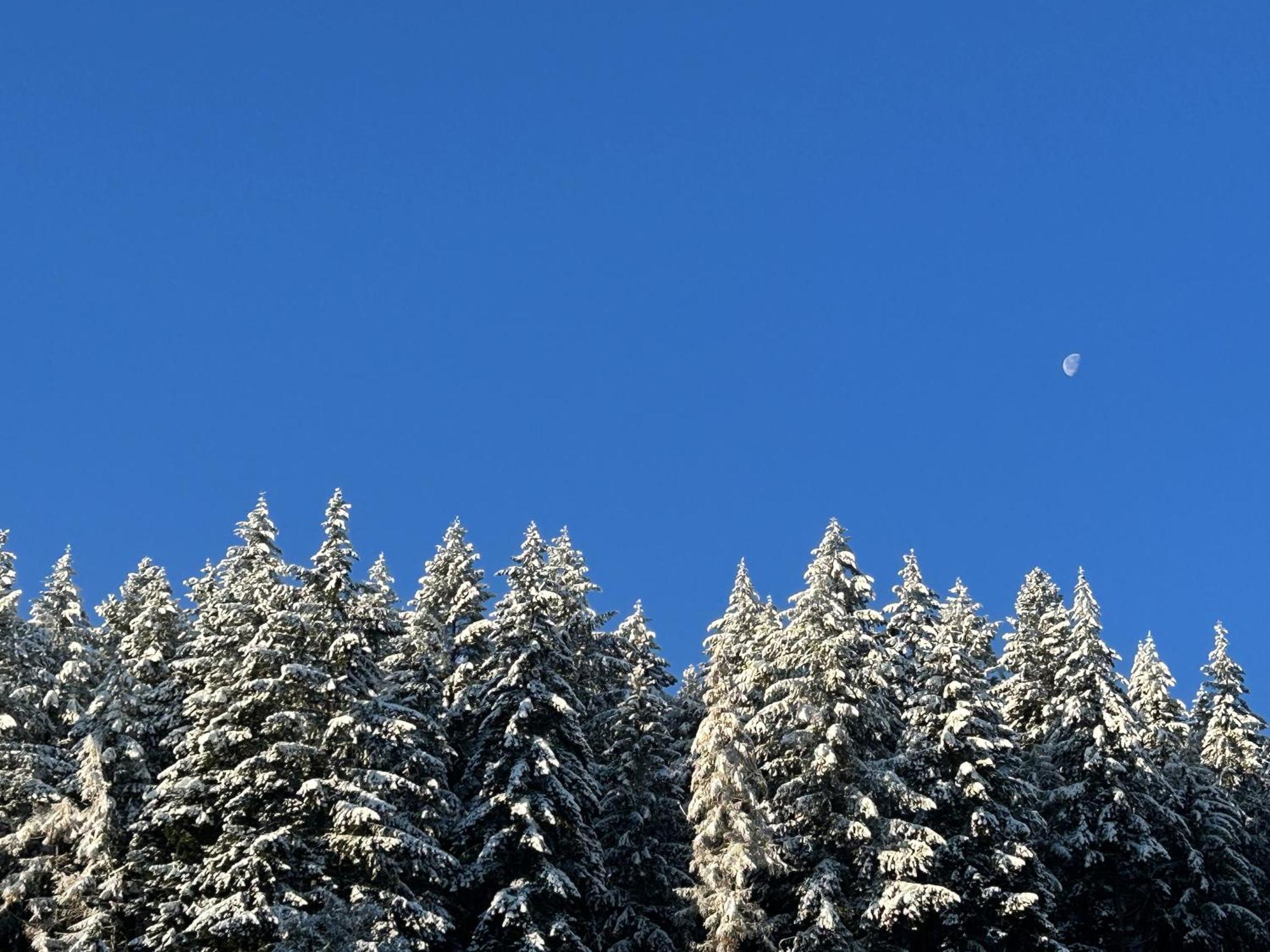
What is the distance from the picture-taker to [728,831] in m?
39.8

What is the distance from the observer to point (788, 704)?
4228 cm

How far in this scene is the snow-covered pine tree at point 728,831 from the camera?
38.6 metres

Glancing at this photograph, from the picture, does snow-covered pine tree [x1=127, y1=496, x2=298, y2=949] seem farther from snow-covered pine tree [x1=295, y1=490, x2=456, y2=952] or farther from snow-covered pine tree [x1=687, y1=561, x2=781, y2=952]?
snow-covered pine tree [x1=687, y1=561, x2=781, y2=952]

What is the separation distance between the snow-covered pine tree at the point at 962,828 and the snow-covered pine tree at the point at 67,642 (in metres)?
26.9

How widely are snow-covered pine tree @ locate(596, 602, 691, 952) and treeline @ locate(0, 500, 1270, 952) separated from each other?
5.3 inches

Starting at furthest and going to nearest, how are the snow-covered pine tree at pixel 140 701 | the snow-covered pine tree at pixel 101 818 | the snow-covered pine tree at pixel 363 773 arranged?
1. the snow-covered pine tree at pixel 140 701
2. the snow-covered pine tree at pixel 101 818
3. the snow-covered pine tree at pixel 363 773

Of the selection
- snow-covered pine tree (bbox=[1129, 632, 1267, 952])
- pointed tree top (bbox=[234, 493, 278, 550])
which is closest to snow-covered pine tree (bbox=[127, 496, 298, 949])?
pointed tree top (bbox=[234, 493, 278, 550])

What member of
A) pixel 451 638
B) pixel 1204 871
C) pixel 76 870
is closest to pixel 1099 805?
pixel 1204 871

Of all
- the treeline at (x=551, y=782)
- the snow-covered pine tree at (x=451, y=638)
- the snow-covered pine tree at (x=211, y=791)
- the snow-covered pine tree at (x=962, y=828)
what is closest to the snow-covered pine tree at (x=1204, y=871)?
the treeline at (x=551, y=782)

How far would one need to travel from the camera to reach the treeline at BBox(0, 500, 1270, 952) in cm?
3578

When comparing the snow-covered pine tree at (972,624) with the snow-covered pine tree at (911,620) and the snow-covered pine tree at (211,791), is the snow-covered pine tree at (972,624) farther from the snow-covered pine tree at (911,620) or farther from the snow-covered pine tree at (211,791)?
the snow-covered pine tree at (211,791)

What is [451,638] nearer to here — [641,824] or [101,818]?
[641,824]

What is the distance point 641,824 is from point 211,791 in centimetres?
1679

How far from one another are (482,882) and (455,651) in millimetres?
8675
